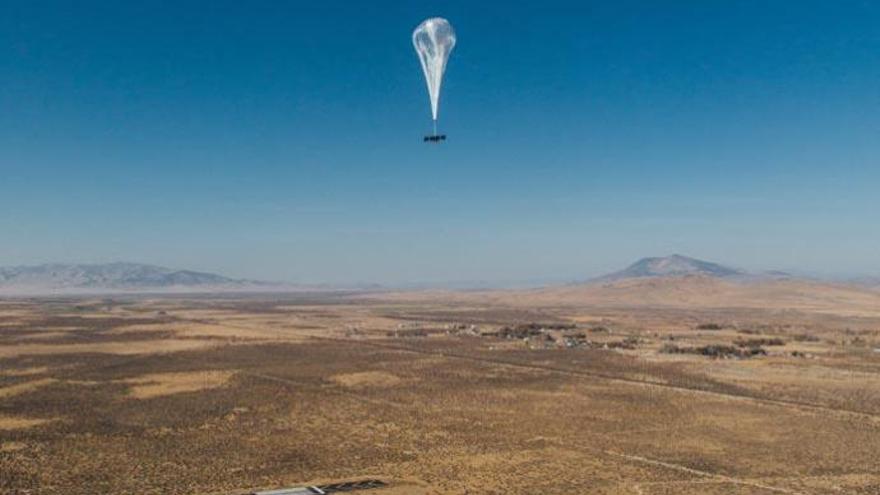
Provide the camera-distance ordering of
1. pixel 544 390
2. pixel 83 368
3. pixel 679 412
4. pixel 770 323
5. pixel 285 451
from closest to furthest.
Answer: pixel 285 451, pixel 679 412, pixel 544 390, pixel 83 368, pixel 770 323

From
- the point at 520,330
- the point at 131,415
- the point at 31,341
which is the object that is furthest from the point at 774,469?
the point at 31,341

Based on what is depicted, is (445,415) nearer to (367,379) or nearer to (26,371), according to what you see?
(367,379)

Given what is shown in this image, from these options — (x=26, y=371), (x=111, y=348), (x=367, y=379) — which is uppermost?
(x=111, y=348)

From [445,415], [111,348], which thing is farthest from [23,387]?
[445,415]

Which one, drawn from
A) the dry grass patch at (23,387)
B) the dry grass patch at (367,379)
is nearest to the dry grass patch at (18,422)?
the dry grass patch at (23,387)

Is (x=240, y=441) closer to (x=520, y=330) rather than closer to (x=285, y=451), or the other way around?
(x=285, y=451)

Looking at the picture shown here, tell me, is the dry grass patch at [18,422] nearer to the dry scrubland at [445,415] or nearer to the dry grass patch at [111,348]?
the dry scrubland at [445,415]
